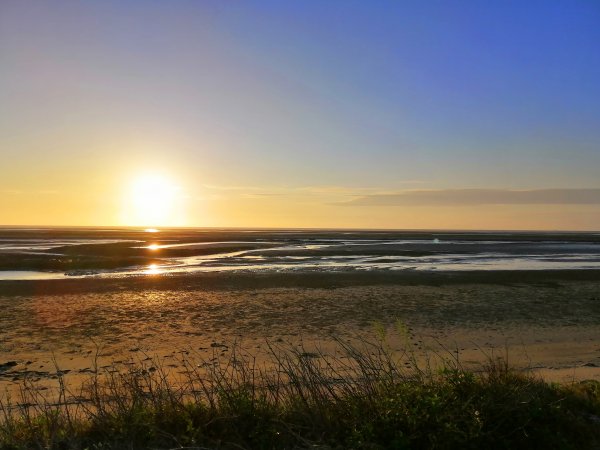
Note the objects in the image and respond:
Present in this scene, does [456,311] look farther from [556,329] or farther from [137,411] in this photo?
[137,411]

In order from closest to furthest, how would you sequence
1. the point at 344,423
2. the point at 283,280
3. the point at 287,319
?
1. the point at 344,423
2. the point at 287,319
3. the point at 283,280

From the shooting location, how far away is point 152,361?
10.7 m

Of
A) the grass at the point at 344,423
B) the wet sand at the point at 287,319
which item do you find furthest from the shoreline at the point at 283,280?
the grass at the point at 344,423

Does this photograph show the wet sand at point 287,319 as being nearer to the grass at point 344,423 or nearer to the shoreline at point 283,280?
the shoreline at point 283,280

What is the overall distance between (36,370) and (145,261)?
29.4 meters

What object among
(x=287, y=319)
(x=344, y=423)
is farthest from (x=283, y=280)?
(x=344, y=423)

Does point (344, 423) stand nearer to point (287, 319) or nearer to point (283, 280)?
point (287, 319)

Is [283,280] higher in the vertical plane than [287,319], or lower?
higher

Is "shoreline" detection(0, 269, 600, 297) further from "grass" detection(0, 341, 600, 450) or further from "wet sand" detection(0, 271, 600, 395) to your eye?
"grass" detection(0, 341, 600, 450)

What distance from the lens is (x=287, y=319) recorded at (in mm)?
15969

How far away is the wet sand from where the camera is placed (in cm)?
1142

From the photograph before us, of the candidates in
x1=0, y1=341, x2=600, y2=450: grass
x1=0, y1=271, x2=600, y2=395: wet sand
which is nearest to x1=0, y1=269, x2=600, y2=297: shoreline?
x1=0, y1=271, x2=600, y2=395: wet sand

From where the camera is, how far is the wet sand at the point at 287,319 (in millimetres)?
11422

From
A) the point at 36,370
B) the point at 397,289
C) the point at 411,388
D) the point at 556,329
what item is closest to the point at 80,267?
the point at 397,289
